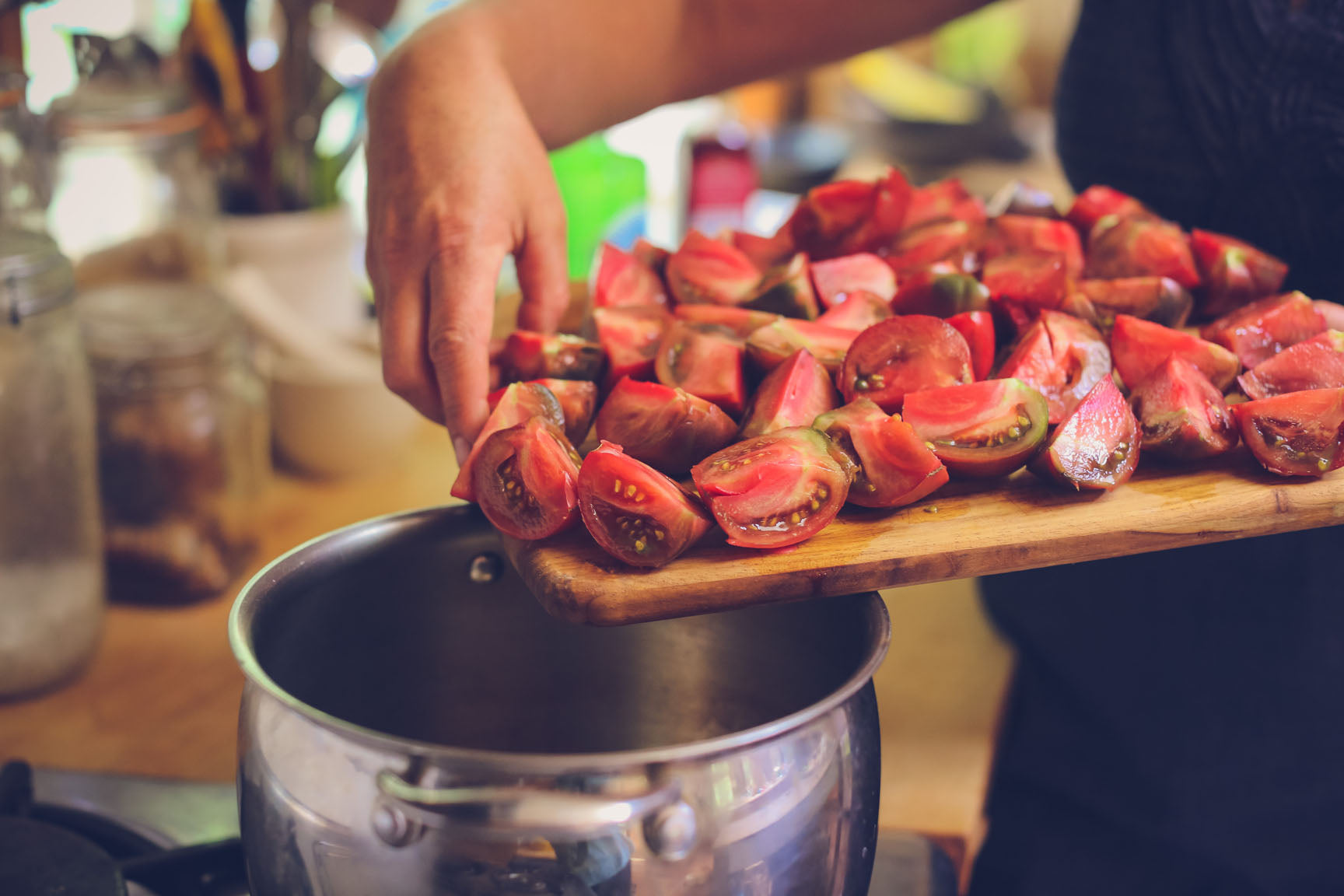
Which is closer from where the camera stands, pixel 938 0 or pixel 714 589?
pixel 714 589

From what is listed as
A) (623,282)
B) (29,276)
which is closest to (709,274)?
(623,282)

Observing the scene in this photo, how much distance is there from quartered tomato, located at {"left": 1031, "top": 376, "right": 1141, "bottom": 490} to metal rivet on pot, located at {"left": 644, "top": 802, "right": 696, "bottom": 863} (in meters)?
0.34

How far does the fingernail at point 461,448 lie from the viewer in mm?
787

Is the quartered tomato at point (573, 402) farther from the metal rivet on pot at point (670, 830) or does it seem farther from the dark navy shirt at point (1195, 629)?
the dark navy shirt at point (1195, 629)

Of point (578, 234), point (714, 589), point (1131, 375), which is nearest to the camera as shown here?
point (714, 589)

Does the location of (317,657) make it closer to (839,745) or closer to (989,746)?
(839,745)

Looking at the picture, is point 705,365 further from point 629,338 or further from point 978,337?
point 978,337

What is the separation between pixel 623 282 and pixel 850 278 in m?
0.19

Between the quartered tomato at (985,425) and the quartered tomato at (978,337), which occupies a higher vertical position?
the quartered tomato at (978,337)

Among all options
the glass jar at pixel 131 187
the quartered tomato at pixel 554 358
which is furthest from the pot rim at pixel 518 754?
the glass jar at pixel 131 187

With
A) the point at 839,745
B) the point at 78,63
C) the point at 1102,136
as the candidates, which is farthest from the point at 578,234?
the point at 839,745

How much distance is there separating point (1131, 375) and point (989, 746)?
1.19 ft

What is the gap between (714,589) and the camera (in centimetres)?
62

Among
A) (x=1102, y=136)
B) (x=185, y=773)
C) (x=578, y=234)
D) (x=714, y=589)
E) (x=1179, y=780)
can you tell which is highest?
(x=1102, y=136)
